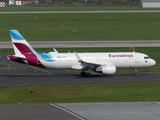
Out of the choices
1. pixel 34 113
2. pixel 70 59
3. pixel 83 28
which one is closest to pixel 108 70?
pixel 70 59

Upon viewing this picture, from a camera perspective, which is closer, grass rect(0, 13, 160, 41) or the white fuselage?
the white fuselage

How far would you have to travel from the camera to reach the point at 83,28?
4510 inches

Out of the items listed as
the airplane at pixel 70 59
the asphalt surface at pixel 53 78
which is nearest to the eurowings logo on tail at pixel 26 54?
the airplane at pixel 70 59

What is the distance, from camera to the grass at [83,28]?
319ft

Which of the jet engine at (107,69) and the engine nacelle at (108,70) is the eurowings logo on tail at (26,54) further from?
the engine nacelle at (108,70)

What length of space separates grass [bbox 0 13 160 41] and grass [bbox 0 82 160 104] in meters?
49.4

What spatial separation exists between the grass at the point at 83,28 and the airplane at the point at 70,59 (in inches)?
1567

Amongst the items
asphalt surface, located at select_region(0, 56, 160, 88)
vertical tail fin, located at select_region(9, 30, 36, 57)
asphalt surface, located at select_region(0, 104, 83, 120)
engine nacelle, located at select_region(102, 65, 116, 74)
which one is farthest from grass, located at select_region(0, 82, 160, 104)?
vertical tail fin, located at select_region(9, 30, 36, 57)

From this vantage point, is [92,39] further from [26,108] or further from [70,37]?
[26,108]

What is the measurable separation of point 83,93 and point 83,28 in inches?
2947

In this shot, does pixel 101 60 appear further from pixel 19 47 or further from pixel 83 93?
pixel 83 93

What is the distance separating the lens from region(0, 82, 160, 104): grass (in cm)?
3750

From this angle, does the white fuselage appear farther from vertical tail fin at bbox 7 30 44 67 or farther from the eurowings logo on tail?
vertical tail fin at bbox 7 30 44 67

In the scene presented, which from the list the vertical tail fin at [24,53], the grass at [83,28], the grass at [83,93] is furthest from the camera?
the grass at [83,28]
